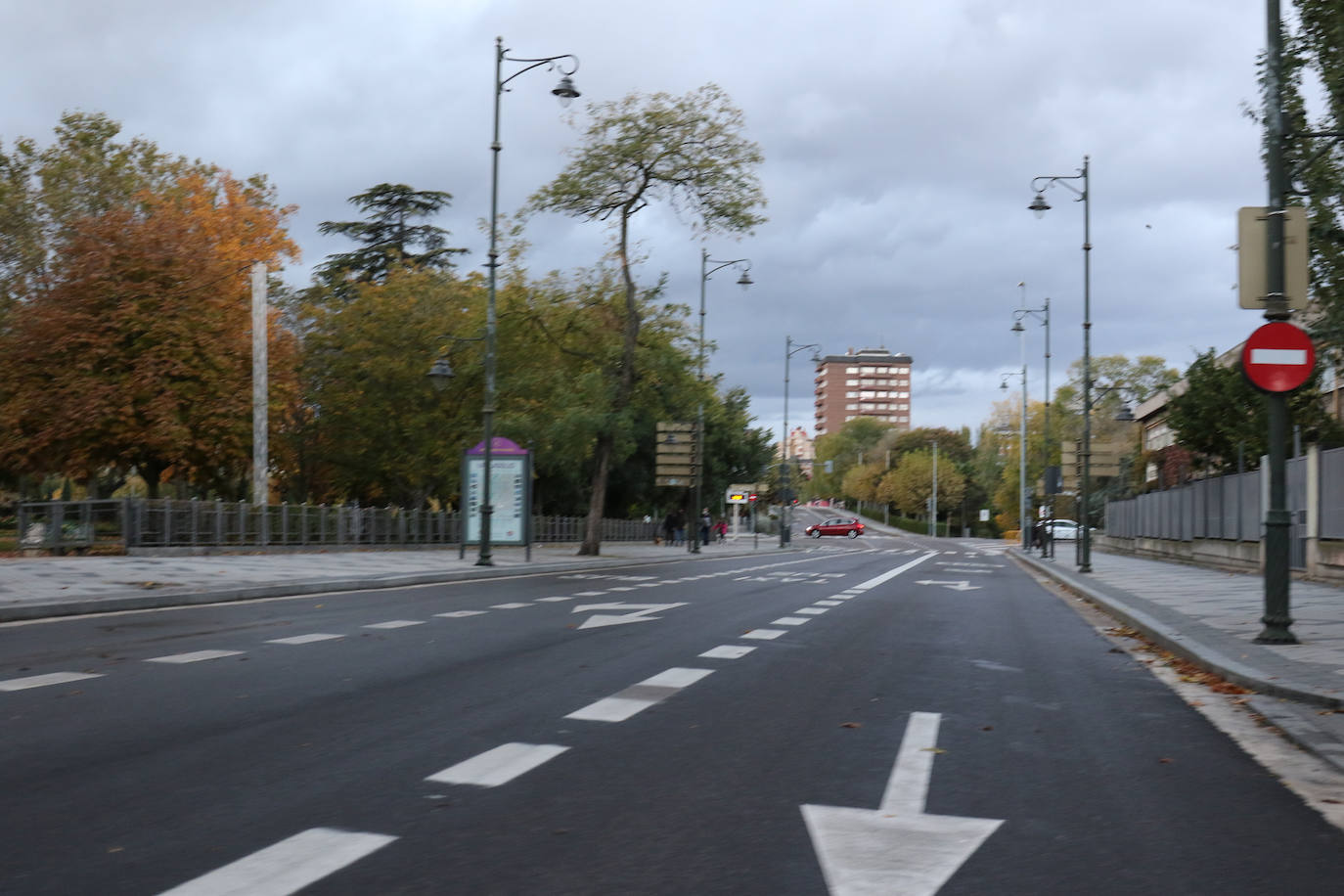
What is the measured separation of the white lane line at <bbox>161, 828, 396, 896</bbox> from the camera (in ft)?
12.0

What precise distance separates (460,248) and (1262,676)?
5215 cm

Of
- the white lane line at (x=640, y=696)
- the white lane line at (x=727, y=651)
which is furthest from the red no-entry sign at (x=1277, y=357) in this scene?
the white lane line at (x=640, y=696)

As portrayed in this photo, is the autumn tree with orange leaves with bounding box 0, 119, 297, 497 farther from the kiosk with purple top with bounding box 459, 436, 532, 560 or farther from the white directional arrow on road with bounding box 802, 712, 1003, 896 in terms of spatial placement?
the white directional arrow on road with bounding box 802, 712, 1003, 896

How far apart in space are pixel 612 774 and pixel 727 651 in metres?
5.05

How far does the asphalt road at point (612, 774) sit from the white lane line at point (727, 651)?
6 cm

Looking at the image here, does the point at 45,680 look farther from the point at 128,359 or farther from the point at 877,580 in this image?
the point at 128,359

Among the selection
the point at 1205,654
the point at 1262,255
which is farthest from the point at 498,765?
the point at 1262,255

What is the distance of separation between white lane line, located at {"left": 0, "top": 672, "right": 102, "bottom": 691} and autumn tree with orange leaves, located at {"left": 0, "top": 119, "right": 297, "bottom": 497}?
2851cm

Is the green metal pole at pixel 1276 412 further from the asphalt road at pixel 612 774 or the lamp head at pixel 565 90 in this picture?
the lamp head at pixel 565 90

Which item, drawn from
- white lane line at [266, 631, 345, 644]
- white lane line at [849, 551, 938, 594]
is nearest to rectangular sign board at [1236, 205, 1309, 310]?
white lane line at [266, 631, 345, 644]

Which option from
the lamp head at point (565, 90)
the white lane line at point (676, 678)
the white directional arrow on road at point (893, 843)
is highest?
the lamp head at point (565, 90)

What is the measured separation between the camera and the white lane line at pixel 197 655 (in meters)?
9.17

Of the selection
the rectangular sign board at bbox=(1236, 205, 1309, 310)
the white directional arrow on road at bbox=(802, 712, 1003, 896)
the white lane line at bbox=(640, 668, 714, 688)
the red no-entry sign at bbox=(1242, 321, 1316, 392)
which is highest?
the rectangular sign board at bbox=(1236, 205, 1309, 310)

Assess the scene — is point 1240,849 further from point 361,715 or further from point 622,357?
point 622,357
